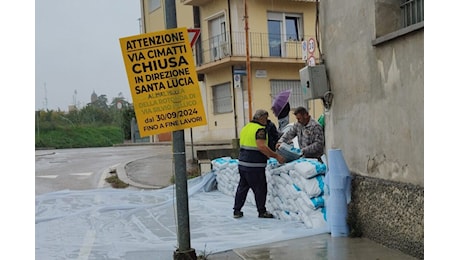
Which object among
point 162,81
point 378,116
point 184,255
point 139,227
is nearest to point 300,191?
point 378,116

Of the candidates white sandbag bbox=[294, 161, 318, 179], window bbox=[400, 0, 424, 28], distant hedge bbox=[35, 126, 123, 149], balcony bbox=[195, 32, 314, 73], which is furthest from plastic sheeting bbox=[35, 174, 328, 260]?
distant hedge bbox=[35, 126, 123, 149]

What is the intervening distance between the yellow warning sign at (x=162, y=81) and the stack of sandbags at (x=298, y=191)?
190 cm

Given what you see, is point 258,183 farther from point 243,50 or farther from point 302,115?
point 243,50

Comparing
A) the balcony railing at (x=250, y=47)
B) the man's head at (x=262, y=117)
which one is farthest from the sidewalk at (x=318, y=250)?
the balcony railing at (x=250, y=47)

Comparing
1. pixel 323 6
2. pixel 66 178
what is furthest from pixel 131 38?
pixel 66 178

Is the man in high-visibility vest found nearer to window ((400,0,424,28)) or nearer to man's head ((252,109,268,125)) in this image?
man's head ((252,109,268,125))

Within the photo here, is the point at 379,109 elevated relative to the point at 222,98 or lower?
lower

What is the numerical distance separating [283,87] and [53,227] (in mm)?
16214

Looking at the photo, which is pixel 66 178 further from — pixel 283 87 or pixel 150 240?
pixel 283 87

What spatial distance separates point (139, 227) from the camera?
691 centimetres

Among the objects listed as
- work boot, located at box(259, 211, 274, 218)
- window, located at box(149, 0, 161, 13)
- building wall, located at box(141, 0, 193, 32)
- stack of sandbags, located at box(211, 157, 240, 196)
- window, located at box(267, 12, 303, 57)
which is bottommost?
work boot, located at box(259, 211, 274, 218)

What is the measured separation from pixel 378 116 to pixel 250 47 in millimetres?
16371

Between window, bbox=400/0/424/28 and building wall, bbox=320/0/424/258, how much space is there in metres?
0.08

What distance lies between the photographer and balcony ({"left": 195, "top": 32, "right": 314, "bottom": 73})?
20.9m
